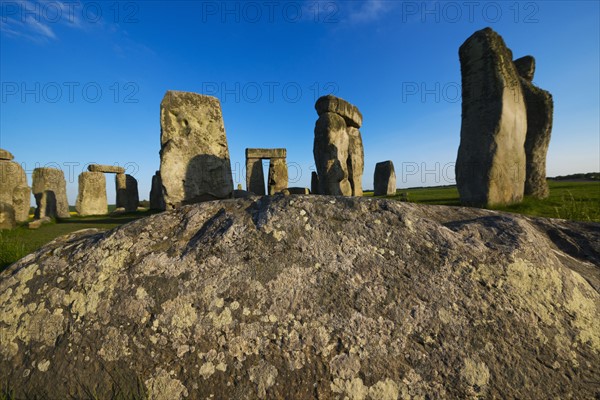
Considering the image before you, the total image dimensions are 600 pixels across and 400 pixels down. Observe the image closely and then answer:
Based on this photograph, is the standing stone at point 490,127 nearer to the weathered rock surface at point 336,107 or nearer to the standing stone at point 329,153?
the standing stone at point 329,153

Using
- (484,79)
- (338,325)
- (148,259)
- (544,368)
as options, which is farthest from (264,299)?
(484,79)

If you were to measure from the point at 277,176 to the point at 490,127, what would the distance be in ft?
33.3

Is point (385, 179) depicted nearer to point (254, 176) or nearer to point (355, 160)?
point (355, 160)

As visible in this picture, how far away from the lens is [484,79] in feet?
25.3

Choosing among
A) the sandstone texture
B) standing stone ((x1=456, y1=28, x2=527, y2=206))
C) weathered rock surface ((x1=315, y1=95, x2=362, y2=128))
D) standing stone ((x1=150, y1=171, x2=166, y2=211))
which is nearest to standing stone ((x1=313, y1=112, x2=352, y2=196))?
weathered rock surface ((x1=315, y1=95, x2=362, y2=128))

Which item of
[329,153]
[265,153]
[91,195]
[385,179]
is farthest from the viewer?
[385,179]

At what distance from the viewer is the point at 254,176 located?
1684cm

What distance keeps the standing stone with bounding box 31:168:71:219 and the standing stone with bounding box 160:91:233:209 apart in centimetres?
993

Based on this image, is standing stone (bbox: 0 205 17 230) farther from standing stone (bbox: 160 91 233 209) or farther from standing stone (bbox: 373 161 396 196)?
standing stone (bbox: 373 161 396 196)

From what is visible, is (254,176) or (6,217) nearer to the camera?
(6,217)

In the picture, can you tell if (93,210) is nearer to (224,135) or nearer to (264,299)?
(224,135)

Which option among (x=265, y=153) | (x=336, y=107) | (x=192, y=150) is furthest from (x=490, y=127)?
(x=265, y=153)

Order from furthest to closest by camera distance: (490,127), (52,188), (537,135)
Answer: (52,188) → (537,135) → (490,127)

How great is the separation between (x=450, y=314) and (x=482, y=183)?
7.38 metres
